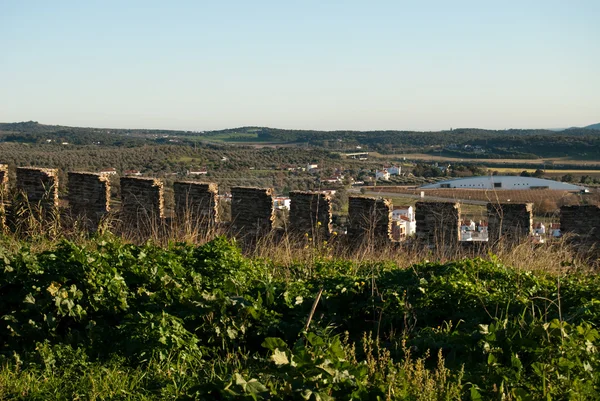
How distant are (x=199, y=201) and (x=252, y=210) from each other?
3.08 ft

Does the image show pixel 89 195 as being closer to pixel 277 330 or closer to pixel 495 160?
pixel 277 330

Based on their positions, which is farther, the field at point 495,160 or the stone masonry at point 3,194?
the field at point 495,160

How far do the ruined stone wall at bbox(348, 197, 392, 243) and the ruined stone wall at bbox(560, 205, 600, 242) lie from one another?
8.36ft

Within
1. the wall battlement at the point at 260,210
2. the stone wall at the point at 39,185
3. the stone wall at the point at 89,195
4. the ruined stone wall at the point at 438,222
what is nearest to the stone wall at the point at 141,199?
the wall battlement at the point at 260,210

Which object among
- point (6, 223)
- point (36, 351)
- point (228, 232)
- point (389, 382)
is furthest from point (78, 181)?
point (389, 382)

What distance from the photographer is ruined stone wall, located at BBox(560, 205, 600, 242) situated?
33.4 feet

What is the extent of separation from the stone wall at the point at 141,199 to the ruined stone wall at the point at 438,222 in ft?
14.3

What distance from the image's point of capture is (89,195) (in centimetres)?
1246

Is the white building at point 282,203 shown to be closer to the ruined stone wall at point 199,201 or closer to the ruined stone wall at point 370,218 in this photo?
the ruined stone wall at point 199,201

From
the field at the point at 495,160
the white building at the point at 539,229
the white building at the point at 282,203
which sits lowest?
the field at the point at 495,160

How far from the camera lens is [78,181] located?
41.4 feet

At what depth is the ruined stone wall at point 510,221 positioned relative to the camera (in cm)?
1020

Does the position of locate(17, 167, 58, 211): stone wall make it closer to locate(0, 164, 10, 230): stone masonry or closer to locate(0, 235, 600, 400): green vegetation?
locate(0, 164, 10, 230): stone masonry

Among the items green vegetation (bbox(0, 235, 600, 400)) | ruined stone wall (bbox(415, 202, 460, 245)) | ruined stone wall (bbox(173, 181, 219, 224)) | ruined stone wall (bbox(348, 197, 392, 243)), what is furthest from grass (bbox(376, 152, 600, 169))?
green vegetation (bbox(0, 235, 600, 400))
